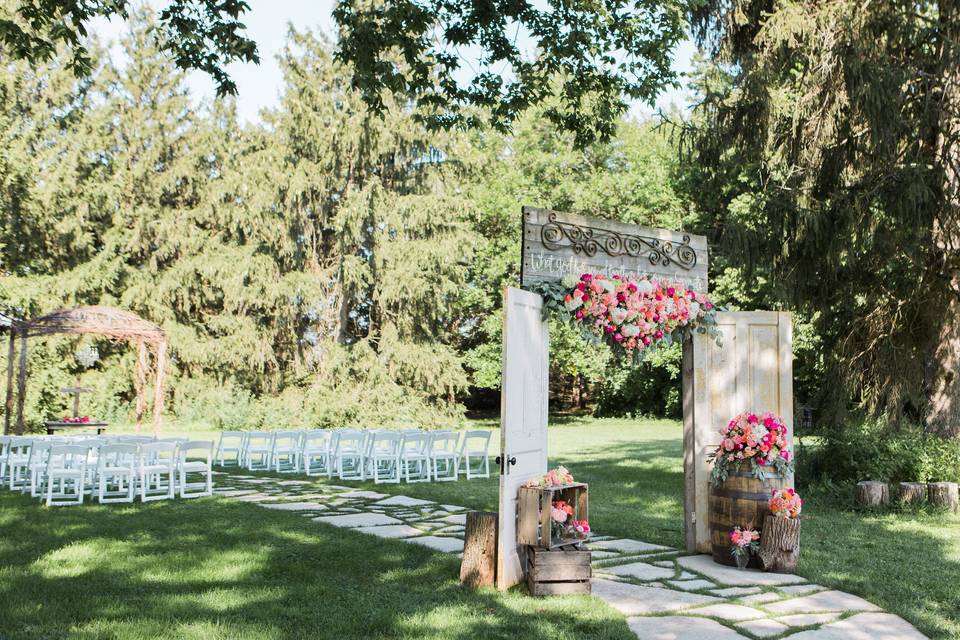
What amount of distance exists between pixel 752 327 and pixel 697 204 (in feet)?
71.3

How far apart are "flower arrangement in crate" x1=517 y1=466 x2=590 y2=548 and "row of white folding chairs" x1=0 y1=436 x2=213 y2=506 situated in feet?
16.2

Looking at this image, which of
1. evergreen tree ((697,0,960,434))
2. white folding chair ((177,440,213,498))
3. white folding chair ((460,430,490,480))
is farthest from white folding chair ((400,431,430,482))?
evergreen tree ((697,0,960,434))

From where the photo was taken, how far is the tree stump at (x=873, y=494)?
31.5 feet

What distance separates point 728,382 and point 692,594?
233 cm

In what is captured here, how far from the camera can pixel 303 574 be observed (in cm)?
600

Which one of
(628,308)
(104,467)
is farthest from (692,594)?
(104,467)

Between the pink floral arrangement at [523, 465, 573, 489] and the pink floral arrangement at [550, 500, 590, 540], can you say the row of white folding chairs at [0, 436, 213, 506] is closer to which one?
the pink floral arrangement at [523, 465, 573, 489]

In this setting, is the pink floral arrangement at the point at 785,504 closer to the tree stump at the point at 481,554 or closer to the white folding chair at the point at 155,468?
the tree stump at the point at 481,554

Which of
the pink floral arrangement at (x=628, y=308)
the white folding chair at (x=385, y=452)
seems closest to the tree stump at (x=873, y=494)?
the pink floral arrangement at (x=628, y=308)

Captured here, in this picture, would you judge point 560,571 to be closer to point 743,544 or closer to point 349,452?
point 743,544

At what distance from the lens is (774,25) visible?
11.2m

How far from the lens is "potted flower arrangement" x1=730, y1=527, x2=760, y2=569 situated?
21.4 feet

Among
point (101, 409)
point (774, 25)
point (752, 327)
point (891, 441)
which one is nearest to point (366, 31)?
point (752, 327)

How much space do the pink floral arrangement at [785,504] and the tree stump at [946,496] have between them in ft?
13.6
